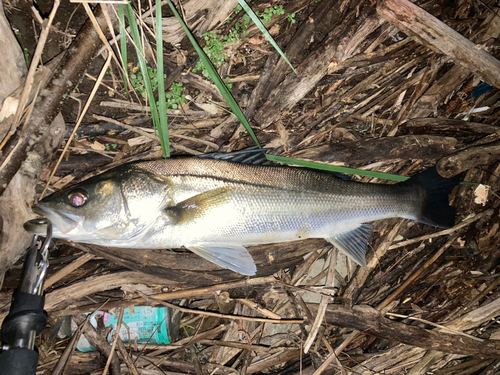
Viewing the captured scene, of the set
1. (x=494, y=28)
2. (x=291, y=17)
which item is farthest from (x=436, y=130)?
(x=291, y=17)

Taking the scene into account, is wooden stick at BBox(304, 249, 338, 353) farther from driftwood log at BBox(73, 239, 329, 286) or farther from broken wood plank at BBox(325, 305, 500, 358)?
driftwood log at BBox(73, 239, 329, 286)

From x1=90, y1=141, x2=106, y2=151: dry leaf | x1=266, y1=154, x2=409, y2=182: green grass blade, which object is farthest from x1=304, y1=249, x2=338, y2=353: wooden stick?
x1=90, y1=141, x2=106, y2=151: dry leaf

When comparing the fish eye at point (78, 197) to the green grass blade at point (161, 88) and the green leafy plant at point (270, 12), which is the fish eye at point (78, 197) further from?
the green leafy plant at point (270, 12)

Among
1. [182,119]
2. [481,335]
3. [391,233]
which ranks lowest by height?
[481,335]

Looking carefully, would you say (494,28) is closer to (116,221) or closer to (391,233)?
(391,233)

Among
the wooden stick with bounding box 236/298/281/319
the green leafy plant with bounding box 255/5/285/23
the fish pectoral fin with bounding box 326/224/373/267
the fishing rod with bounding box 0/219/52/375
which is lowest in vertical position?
the fishing rod with bounding box 0/219/52/375

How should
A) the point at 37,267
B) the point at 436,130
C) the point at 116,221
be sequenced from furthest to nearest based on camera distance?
the point at 436,130
the point at 116,221
the point at 37,267
